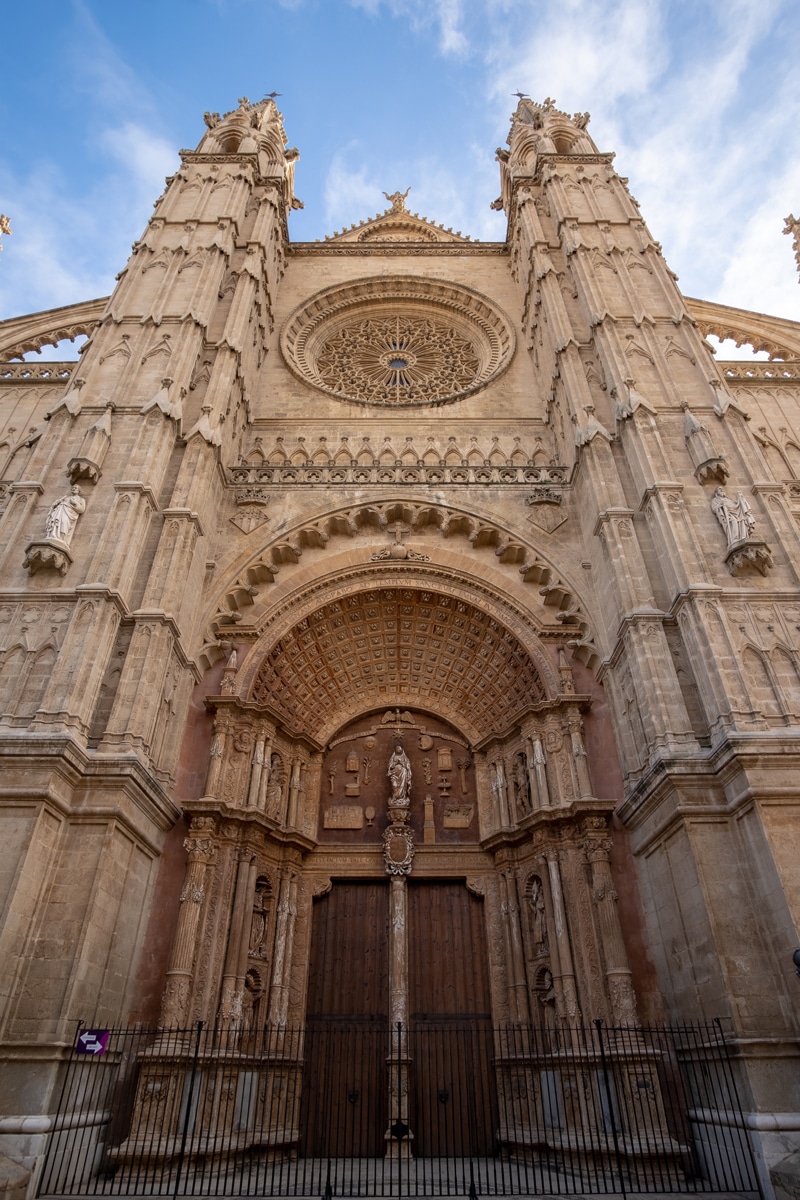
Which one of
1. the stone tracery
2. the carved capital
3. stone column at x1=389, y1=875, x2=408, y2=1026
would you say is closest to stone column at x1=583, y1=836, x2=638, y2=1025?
the stone tracery

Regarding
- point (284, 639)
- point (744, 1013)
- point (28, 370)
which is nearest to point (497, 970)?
point (744, 1013)

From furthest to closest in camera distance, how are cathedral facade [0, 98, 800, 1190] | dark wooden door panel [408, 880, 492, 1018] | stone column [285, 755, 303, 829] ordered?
stone column [285, 755, 303, 829], dark wooden door panel [408, 880, 492, 1018], cathedral facade [0, 98, 800, 1190]

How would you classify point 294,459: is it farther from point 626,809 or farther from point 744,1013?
point 744,1013

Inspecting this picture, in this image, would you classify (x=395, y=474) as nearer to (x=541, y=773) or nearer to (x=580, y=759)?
(x=541, y=773)

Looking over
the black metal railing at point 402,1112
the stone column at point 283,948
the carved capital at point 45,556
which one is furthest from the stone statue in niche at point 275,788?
the carved capital at point 45,556

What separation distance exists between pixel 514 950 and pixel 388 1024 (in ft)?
6.75

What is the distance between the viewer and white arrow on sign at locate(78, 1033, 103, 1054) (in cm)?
695

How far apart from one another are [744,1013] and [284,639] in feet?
26.4

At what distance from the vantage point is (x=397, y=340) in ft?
64.1

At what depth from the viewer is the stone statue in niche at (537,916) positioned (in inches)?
395

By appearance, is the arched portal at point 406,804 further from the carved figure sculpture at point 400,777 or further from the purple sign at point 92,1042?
the purple sign at point 92,1042

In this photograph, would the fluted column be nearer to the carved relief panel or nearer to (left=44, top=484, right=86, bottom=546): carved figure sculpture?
the carved relief panel

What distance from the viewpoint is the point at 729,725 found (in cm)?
828

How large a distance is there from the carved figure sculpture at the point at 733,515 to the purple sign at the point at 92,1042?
31.4 ft
